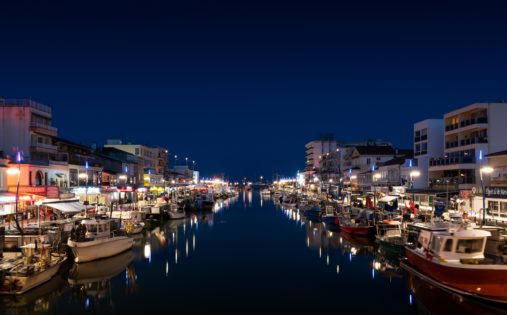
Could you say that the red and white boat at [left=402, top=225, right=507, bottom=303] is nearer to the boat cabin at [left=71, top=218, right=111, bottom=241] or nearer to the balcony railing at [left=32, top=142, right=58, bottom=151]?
the boat cabin at [left=71, top=218, right=111, bottom=241]

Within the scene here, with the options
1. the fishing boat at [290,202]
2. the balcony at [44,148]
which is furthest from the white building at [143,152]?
the balcony at [44,148]

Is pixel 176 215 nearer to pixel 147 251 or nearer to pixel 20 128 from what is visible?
pixel 20 128

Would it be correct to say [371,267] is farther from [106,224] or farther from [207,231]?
[207,231]

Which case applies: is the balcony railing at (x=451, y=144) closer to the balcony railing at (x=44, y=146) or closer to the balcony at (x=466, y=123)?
the balcony at (x=466, y=123)

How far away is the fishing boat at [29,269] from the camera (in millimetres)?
25859

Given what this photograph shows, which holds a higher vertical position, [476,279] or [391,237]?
[476,279]

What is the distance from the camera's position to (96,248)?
36.9 m

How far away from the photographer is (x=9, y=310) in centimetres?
2408

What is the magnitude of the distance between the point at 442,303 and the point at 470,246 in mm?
3704

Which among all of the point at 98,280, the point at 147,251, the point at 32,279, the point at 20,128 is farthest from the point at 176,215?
the point at 32,279

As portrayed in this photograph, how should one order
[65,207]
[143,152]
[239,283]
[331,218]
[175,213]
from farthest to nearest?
[143,152], [175,213], [331,218], [65,207], [239,283]

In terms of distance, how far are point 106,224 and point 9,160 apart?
55.1 feet

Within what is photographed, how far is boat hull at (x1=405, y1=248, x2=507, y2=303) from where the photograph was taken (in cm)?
2366

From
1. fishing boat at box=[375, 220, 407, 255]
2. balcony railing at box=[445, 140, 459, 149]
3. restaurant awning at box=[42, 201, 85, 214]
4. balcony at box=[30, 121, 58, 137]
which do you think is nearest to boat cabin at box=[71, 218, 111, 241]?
restaurant awning at box=[42, 201, 85, 214]
